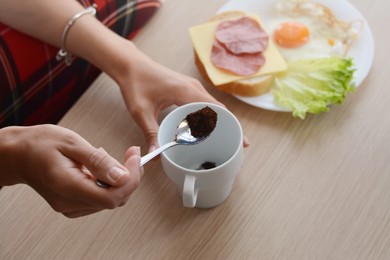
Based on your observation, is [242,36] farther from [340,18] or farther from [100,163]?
[100,163]

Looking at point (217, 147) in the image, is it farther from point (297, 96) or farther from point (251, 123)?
point (297, 96)

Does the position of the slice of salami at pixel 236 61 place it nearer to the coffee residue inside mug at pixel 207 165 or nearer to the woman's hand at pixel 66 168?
the coffee residue inside mug at pixel 207 165

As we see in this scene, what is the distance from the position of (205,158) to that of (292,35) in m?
0.42

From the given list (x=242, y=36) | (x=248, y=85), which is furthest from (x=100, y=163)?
(x=242, y=36)

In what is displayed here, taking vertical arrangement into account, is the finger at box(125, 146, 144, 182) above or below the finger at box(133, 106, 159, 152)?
above

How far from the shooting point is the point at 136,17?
4.12ft

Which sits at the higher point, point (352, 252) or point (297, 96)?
point (297, 96)

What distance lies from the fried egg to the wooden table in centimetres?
15

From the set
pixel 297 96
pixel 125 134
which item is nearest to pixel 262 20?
pixel 297 96

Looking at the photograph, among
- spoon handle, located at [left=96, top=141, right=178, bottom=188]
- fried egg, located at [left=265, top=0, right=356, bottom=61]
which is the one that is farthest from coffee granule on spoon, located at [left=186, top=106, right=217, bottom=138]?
fried egg, located at [left=265, top=0, right=356, bottom=61]

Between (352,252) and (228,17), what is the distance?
65 centimetres

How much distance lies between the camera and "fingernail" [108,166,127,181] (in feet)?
2.35

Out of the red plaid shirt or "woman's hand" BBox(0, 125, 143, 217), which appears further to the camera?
the red plaid shirt

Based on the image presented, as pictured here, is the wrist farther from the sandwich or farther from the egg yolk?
the egg yolk
